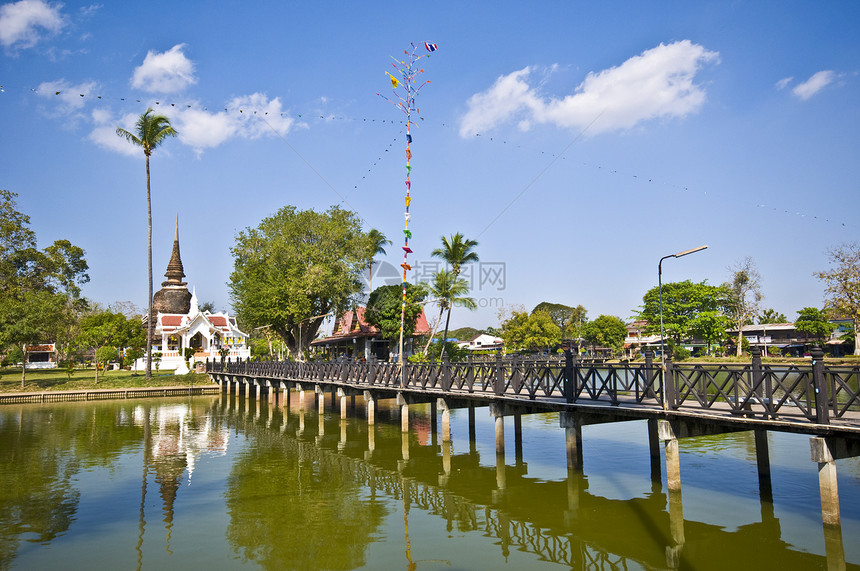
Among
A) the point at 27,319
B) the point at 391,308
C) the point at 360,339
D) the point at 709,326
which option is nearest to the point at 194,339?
the point at 27,319

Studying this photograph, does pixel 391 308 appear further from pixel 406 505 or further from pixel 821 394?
pixel 821 394

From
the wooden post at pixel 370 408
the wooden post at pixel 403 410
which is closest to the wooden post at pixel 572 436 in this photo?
the wooden post at pixel 403 410

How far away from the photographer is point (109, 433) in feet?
91.7

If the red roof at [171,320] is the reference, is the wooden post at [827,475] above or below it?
below

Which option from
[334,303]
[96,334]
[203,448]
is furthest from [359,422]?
[96,334]

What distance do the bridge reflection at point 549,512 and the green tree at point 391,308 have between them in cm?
2487

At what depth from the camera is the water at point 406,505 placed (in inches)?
438

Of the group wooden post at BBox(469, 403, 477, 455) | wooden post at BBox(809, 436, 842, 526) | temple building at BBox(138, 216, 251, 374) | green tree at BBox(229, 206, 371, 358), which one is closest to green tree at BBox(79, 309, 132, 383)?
temple building at BBox(138, 216, 251, 374)

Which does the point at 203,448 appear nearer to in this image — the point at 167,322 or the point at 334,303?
the point at 334,303

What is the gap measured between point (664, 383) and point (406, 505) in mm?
7066

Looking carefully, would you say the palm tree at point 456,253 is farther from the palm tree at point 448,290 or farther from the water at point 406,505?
the water at point 406,505

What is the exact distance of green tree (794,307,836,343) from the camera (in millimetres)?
68125

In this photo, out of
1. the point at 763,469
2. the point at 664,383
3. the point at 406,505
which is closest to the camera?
the point at 664,383

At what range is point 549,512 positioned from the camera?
13734mm
